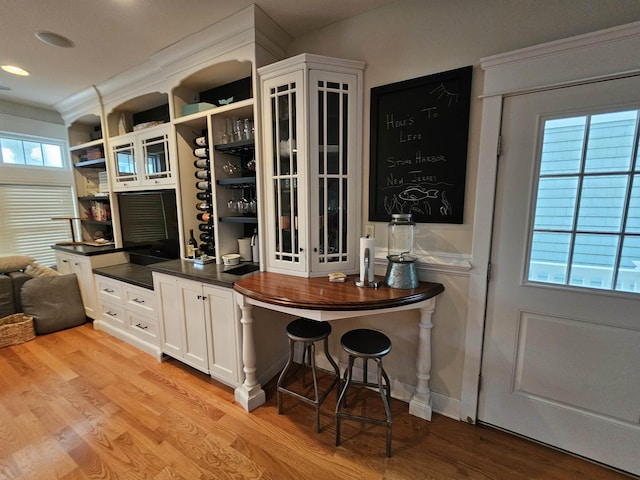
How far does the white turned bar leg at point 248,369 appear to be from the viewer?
1.73 metres

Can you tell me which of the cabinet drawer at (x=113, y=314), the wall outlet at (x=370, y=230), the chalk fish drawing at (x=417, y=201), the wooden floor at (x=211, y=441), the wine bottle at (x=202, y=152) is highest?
the wine bottle at (x=202, y=152)

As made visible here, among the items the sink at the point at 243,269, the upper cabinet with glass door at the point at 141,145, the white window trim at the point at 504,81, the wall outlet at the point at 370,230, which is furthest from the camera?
the upper cabinet with glass door at the point at 141,145

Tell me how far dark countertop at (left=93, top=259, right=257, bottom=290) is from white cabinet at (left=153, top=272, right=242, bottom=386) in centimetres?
5

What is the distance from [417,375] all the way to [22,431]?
2.58m

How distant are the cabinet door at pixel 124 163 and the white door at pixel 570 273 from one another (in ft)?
11.1

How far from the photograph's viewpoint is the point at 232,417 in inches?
69.6

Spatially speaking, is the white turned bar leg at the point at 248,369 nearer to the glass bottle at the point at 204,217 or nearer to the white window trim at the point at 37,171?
the glass bottle at the point at 204,217

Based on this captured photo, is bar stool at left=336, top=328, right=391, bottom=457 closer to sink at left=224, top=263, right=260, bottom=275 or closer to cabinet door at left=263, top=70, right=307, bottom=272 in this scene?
cabinet door at left=263, top=70, right=307, bottom=272

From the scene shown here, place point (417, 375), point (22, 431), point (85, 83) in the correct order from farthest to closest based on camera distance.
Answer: point (85, 83), point (417, 375), point (22, 431)

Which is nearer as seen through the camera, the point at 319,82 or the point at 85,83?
the point at 319,82

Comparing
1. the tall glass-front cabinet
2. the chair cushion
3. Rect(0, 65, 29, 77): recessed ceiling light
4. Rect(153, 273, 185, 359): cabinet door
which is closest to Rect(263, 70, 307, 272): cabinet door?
the tall glass-front cabinet

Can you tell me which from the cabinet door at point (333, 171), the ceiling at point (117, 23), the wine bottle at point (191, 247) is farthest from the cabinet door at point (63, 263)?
the cabinet door at point (333, 171)

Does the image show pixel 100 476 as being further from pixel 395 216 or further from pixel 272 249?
pixel 395 216

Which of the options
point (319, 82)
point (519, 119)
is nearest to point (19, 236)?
point (319, 82)
